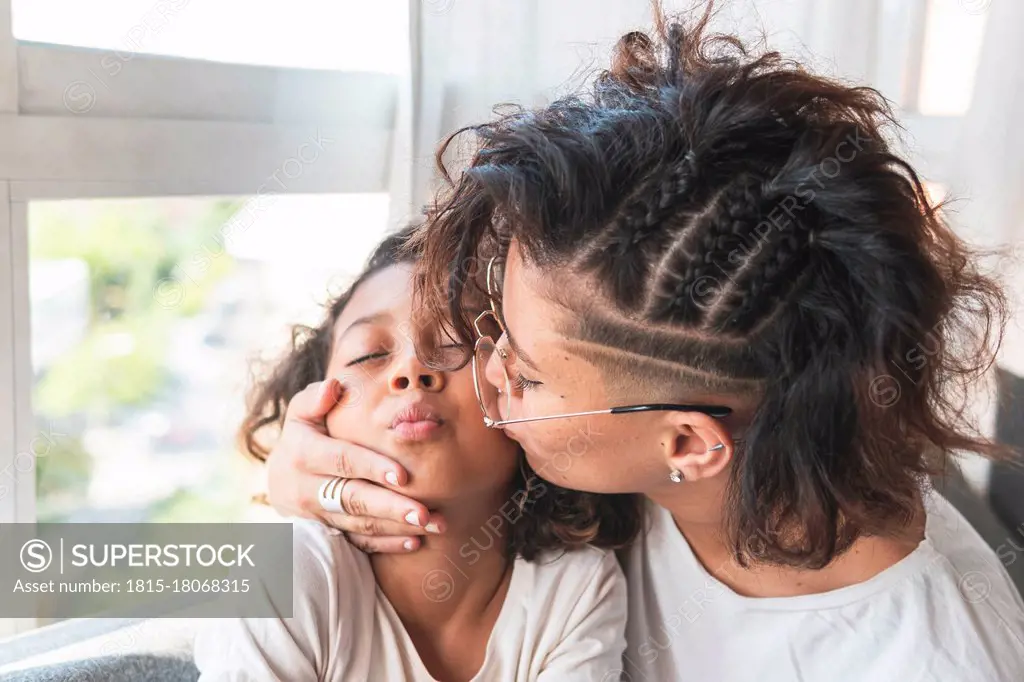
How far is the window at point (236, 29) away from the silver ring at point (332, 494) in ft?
2.88

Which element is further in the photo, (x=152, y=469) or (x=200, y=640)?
(x=152, y=469)

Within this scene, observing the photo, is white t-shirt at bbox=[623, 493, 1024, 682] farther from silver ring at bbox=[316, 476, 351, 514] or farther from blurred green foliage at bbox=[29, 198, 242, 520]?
blurred green foliage at bbox=[29, 198, 242, 520]

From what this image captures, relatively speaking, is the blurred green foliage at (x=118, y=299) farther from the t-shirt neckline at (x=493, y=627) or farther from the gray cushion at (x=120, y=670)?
the t-shirt neckline at (x=493, y=627)

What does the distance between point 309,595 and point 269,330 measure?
932 mm

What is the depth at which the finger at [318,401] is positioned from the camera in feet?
4.32

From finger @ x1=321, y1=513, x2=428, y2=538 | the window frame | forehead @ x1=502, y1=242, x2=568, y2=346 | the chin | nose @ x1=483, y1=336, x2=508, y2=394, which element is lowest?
finger @ x1=321, y1=513, x2=428, y2=538

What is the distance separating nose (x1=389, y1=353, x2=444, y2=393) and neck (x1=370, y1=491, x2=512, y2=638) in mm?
179

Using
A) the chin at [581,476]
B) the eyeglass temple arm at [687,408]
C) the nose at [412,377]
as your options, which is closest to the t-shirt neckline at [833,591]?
the chin at [581,476]

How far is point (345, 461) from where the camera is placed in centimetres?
126

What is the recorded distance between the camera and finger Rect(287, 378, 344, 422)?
1.32 meters

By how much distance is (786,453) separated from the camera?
1.02 metres

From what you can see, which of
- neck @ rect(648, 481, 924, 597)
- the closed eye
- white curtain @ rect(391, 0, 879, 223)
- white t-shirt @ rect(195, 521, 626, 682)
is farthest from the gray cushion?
white curtain @ rect(391, 0, 879, 223)

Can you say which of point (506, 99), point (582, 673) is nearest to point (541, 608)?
point (582, 673)

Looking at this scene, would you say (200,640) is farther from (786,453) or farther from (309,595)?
(786,453)
